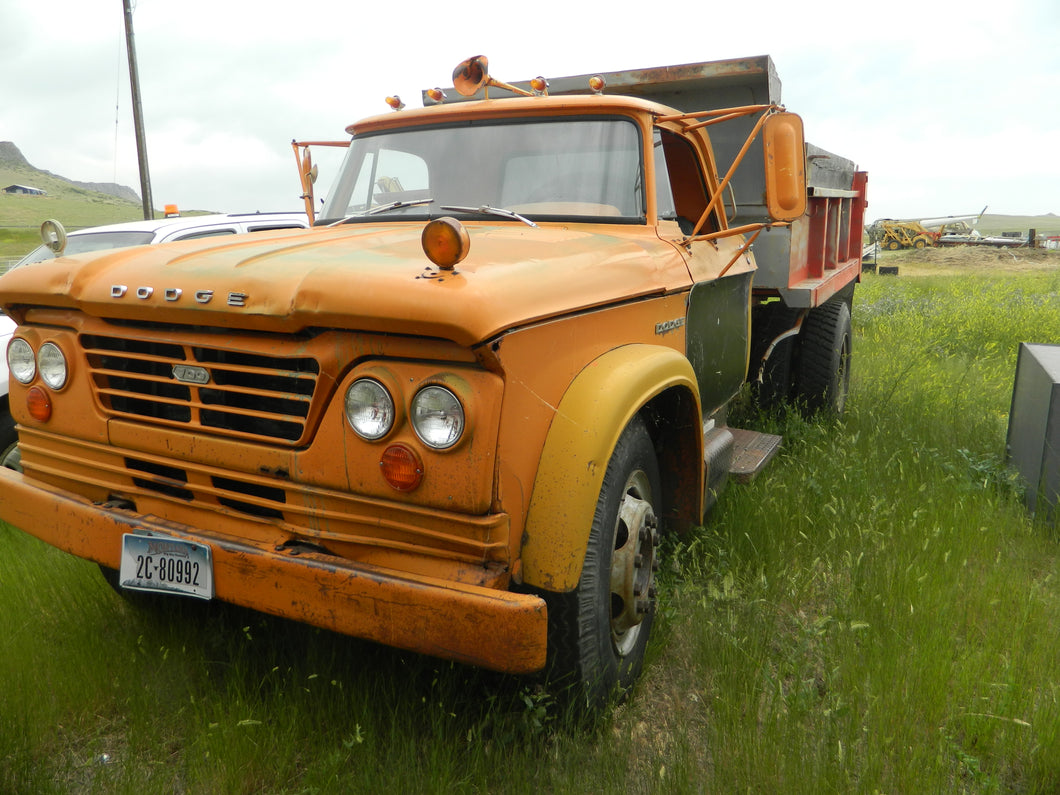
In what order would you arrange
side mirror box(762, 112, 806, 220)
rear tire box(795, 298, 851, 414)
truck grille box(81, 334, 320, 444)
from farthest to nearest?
rear tire box(795, 298, 851, 414) → side mirror box(762, 112, 806, 220) → truck grille box(81, 334, 320, 444)

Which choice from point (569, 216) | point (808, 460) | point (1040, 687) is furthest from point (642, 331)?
point (808, 460)

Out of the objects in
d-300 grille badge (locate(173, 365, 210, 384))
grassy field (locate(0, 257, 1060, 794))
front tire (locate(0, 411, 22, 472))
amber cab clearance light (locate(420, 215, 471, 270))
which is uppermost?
amber cab clearance light (locate(420, 215, 471, 270))

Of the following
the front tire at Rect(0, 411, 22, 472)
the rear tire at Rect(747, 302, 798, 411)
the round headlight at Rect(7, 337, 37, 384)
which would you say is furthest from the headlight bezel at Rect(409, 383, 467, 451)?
the rear tire at Rect(747, 302, 798, 411)

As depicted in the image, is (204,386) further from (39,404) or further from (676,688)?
(676,688)

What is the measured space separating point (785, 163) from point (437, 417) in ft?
5.76

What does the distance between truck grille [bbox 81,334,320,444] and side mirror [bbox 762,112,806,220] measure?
1.85 m

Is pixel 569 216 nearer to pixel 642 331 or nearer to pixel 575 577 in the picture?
pixel 642 331

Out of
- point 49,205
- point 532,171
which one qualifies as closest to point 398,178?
point 532,171

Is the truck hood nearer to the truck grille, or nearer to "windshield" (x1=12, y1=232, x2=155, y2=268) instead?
the truck grille

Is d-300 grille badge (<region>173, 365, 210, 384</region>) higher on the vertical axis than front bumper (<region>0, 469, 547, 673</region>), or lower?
higher

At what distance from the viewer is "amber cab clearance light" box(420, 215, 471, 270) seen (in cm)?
205

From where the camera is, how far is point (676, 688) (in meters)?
A: 2.82

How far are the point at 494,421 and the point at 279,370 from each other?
62 centimetres

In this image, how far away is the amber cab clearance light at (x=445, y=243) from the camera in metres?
2.05
